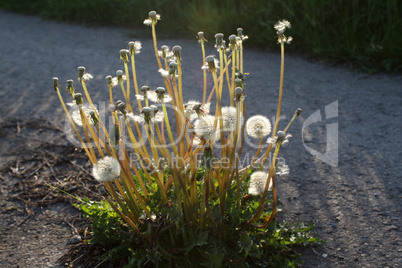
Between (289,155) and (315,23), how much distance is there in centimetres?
188

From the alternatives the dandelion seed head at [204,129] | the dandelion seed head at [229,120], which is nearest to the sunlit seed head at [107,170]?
the dandelion seed head at [204,129]

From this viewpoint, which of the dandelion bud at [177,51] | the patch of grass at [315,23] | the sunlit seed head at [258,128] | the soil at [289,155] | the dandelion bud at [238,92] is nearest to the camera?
the dandelion bud at [238,92]

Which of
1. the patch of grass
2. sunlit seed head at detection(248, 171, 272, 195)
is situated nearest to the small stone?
sunlit seed head at detection(248, 171, 272, 195)

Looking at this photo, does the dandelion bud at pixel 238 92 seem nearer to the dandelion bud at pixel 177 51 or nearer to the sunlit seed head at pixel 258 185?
the dandelion bud at pixel 177 51

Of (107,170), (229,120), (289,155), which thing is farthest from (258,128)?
(289,155)

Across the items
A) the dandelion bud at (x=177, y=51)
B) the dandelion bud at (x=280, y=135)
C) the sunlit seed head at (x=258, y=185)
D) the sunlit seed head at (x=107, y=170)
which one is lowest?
the sunlit seed head at (x=258, y=185)

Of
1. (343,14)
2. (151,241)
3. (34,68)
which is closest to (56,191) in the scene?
(151,241)

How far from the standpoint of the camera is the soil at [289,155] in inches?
73.7

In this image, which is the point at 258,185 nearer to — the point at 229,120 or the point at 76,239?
the point at 229,120

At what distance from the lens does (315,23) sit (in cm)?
389

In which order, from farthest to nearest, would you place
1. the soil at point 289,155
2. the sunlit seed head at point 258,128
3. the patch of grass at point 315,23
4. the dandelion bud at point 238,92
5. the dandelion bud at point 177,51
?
the patch of grass at point 315,23, the soil at point 289,155, the sunlit seed head at point 258,128, the dandelion bud at point 177,51, the dandelion bud at point 238,92

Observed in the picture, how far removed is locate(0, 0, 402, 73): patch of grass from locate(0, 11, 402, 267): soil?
160 millimetres

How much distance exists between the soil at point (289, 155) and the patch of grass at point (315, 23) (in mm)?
160

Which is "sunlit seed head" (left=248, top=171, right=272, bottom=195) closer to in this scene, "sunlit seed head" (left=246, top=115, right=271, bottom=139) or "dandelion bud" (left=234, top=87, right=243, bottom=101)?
"sunlit seed head" (left=246, top=115, right=271, bottom=139)
